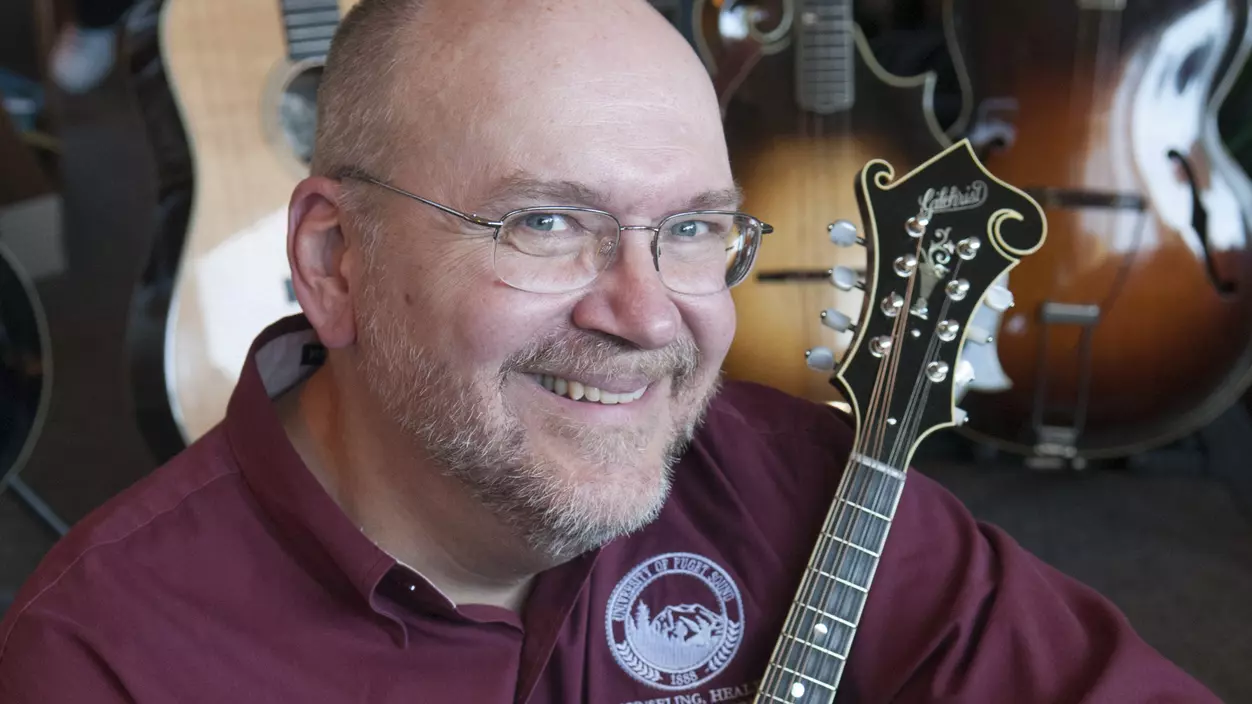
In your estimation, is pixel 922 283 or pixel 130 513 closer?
pixel 130 513

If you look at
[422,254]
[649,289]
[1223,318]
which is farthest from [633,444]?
[1223,318]

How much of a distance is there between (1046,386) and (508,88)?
5.37 ft

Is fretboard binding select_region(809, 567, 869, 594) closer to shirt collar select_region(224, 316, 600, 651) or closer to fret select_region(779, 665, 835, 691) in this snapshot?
fret select_region(779, 665, 835, 691)

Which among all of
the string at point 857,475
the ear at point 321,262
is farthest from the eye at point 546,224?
the string at point 857,475

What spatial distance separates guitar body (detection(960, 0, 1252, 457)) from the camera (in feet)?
6.44

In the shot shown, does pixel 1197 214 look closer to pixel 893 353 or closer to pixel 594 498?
pixel 893 353

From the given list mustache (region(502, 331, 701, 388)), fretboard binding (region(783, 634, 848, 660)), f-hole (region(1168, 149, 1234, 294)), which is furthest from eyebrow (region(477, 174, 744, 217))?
f-hole (region(1168, 149, 1234, 294))

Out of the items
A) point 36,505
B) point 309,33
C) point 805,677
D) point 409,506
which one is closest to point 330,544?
point 409,506

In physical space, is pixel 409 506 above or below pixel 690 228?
below

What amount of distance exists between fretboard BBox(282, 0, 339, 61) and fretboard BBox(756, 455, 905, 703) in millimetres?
1208

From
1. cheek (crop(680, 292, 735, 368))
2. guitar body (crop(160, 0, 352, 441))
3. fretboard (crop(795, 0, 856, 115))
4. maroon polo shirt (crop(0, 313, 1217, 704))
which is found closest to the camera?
maroon polo shirt (crop(0, 313, 1217, 704))

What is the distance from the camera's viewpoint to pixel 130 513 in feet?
2.74

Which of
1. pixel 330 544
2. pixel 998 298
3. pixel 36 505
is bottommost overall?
pixel 36 505

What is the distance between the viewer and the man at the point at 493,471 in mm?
813
